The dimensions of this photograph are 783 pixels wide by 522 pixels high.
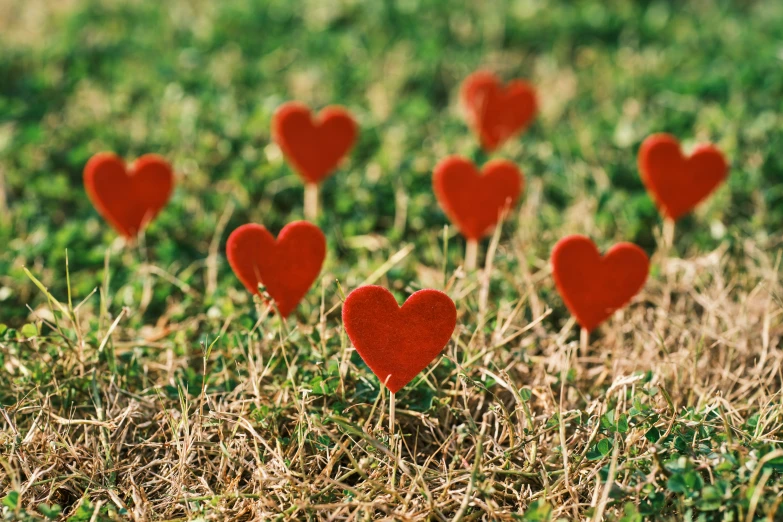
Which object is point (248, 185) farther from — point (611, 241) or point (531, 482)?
point (531, 482)

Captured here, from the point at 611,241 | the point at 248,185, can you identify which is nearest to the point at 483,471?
the point at 611,241

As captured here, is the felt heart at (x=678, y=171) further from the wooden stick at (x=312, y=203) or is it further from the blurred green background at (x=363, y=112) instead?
the wooden stick at (x=312, y=203)

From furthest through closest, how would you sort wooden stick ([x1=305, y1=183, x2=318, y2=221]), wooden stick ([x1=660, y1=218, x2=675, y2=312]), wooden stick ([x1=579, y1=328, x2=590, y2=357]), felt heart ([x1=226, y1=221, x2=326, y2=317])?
wooden stick ([x1=305, y1=183, x2=318, y2=221]) → wooden stick ([x1=660, y1=218, x2=675, y2=312]) → wooden stick ([x1=579, y1=328, x2=590, y2=357]) → felt heart ([x1=226, y1=221, x2=326, y2=317])

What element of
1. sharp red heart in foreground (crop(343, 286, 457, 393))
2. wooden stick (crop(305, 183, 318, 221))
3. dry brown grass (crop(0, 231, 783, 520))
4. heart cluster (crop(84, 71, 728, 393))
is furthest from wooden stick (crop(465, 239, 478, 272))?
sharp red heart in foreground (crop(343, 286, 457, 393))

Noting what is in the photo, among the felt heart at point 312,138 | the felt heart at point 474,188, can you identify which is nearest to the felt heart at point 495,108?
the felt heart at point 312,138

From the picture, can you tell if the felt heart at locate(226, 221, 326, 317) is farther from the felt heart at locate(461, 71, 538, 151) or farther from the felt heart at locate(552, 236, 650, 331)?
the felt heart at locate(461, 71, 538, 151)

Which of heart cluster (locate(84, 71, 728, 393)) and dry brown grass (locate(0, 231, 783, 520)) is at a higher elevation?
heart cluster (locate(84, 71, 728, 393))
